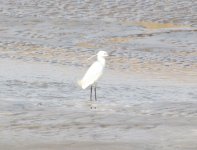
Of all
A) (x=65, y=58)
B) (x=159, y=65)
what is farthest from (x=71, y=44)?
(x=159, y=65)

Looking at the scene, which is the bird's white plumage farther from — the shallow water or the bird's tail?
the shallow water

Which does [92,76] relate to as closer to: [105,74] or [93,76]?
[93,76]

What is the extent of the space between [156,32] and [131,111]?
7.23m

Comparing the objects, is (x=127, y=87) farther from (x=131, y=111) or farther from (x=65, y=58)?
(x=65, y=58)

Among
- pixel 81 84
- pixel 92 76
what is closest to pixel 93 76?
pixel 92 76

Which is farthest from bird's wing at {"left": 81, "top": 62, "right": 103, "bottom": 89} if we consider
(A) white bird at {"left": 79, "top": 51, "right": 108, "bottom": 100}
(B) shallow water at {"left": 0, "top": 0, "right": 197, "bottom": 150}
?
(B) shallow water at {"left": 0, "top": 0, "right": 197, "bottom": 150}

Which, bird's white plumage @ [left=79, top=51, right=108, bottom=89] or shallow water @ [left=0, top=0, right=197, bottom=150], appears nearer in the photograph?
shallow water @ [left=0, top=0, right=197, bottom=150]

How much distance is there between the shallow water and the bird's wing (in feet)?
0.54

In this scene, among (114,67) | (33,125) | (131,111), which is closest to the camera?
(33,125)

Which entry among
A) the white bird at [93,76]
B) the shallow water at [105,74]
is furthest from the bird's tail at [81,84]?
the shallow water at [105,74]

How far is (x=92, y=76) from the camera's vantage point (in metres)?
11.0

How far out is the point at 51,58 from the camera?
14039mm

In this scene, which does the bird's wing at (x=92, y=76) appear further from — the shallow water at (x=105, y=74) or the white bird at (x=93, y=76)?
the shallow water at (x=105, y=74)

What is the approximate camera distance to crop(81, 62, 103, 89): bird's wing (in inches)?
428
